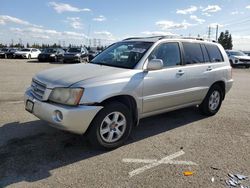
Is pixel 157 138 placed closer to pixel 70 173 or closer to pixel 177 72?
pixel 177 72

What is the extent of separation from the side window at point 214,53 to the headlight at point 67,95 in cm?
358

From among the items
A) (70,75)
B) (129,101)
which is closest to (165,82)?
(129,101)

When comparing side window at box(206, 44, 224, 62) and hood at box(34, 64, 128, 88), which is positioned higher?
side window at box(206, 44, 224, 62)

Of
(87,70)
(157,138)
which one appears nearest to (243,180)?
(157,138)

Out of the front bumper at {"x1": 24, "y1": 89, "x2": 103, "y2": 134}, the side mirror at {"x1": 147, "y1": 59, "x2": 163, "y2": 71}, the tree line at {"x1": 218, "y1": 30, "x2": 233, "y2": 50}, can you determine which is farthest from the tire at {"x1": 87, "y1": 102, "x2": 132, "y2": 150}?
the tree line at {"x1": 218, "y1": 30, "x2": 233, "y2": 50}

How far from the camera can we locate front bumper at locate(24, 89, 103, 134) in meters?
3.40

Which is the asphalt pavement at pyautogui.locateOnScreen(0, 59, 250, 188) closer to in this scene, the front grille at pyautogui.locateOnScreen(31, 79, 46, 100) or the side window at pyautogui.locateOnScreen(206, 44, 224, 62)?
the front grille at pyautogui.locateOnScreen(31, 79, 46, 100)

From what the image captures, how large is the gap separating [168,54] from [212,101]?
1990mm

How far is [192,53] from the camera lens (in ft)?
17.2

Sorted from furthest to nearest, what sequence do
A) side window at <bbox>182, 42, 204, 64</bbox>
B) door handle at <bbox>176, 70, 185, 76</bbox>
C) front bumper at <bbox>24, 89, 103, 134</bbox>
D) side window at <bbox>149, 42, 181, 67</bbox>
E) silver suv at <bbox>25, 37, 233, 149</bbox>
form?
side window at <bbox>182, 42, 204, 64</bbox> < door handle at <bbox>176, 70, 185, 76</bbox> < side window at <bbox>149, 42, 181, 67</bbox> < silver suv at <bbox>25, 37, 233, 149</bbox> < front bumper at <bbox>24, 89, 103, 134</bbox>

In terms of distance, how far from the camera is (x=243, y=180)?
124 inches

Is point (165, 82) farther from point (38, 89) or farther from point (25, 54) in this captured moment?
point (25, 54)

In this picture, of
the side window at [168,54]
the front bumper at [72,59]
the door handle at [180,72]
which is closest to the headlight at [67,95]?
the side window at [168,54]

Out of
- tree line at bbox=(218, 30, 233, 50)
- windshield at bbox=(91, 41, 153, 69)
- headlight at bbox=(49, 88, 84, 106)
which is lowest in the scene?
headlight at bbox=(49, 88, 84, 106)
